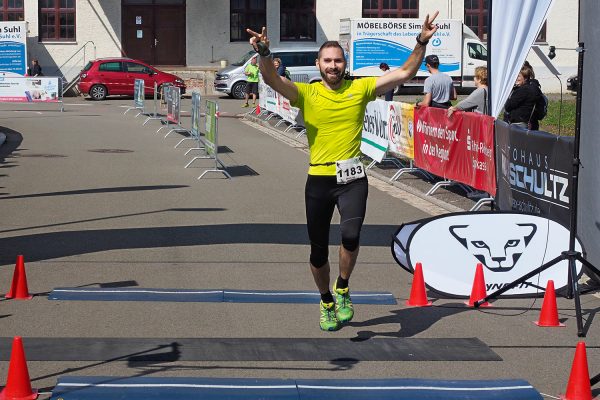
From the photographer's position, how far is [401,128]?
57.3ft

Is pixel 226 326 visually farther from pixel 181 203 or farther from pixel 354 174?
pixel 181 203

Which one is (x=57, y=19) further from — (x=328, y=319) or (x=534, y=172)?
(x=328, y=319)

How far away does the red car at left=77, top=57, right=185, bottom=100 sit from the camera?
1591 inches

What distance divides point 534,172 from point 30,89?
28.3m

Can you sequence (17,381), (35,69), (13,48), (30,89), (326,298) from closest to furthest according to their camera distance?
1. (17,381)
2. (326,298)
3. (30,89)
4. (13,48)
5. (35,69)

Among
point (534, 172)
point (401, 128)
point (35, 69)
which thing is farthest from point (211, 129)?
point (35, 69)

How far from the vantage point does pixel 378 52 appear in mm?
42812

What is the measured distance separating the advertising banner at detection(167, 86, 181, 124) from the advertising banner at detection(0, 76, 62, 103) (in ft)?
33.3

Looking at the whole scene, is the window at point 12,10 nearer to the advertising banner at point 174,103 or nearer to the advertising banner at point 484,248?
the advertising banner at point 174,103

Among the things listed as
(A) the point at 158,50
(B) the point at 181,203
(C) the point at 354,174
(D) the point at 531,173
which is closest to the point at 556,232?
(D) the point at 531,173

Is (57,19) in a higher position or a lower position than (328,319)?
higher

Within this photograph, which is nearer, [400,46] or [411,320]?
[411,320]

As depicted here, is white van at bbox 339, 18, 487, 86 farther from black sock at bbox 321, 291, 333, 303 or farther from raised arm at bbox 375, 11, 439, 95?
black sock at bbox 321, 291, 333, 303

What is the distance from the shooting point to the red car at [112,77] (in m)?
40.4
